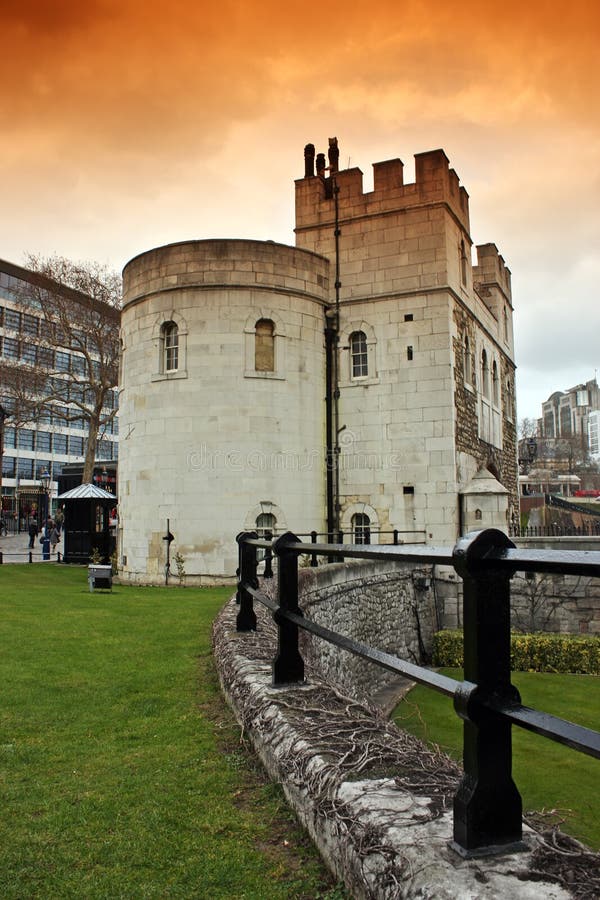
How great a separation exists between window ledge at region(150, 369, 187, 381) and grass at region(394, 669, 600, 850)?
1012 centimetres

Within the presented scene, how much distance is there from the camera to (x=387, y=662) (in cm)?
265

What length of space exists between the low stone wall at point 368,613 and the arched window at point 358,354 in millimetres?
5907

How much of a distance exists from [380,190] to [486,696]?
2082cm

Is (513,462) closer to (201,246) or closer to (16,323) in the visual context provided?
(201,246)

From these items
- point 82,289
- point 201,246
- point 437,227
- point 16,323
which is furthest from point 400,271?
point 16,323

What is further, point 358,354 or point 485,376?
point 485,376

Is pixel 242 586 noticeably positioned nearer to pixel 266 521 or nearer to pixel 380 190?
pixel 266 521

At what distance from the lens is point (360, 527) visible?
66.3 ft

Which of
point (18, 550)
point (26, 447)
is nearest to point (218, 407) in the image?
point (18, 550)

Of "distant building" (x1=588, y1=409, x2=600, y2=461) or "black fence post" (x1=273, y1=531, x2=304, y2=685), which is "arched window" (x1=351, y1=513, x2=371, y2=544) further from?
"distant building" (x1=588, y1=409, x2=600, y2=461)

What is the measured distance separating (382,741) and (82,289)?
95.7 feet

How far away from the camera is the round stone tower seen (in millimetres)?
18719

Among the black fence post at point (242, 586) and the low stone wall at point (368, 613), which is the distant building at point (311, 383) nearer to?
the low stone wall at point (368, 613)

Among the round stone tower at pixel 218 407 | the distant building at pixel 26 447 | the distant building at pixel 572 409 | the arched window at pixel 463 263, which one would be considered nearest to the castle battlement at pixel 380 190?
the arched window at pixel 463 263
